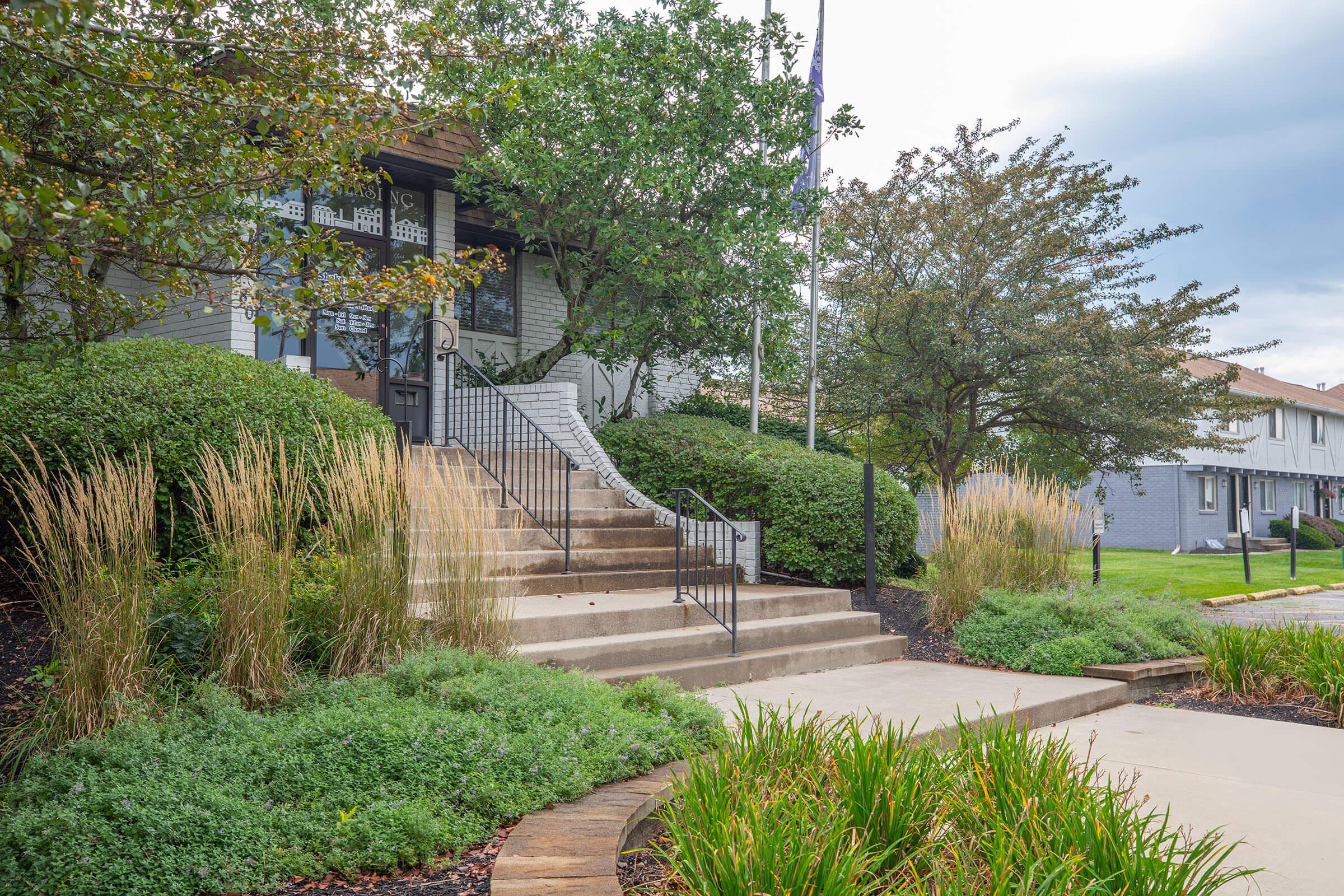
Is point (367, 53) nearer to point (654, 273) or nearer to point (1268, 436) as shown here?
point (654, 273)

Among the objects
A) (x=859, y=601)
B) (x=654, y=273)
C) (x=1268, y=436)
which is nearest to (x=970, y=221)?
(x=654, y=273)

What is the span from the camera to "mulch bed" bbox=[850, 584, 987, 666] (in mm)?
7738

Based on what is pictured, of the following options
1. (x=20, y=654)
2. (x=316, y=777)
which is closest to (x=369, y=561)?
(x=316, y=777)

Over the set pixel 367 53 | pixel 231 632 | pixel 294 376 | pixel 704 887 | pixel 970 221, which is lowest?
pixel 704 887

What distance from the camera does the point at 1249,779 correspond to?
448 centimetres

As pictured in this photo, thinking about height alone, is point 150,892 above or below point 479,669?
below

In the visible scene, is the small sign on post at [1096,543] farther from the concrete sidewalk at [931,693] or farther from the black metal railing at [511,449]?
the black metal railing at [511,449]

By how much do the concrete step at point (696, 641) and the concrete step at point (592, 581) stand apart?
2.85 ft

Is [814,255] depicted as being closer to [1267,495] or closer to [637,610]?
[637,610]

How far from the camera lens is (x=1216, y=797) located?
13.7ft

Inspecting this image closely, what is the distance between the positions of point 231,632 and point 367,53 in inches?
119

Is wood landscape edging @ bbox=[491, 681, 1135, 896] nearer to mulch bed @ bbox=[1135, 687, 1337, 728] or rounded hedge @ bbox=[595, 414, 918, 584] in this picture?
mulch bed @ bbox=[1135, 687, 1337, 728]

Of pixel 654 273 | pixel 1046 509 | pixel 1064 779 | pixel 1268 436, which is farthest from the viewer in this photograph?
pixel 1268 436

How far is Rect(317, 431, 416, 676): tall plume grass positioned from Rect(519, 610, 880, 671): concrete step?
104 cm
